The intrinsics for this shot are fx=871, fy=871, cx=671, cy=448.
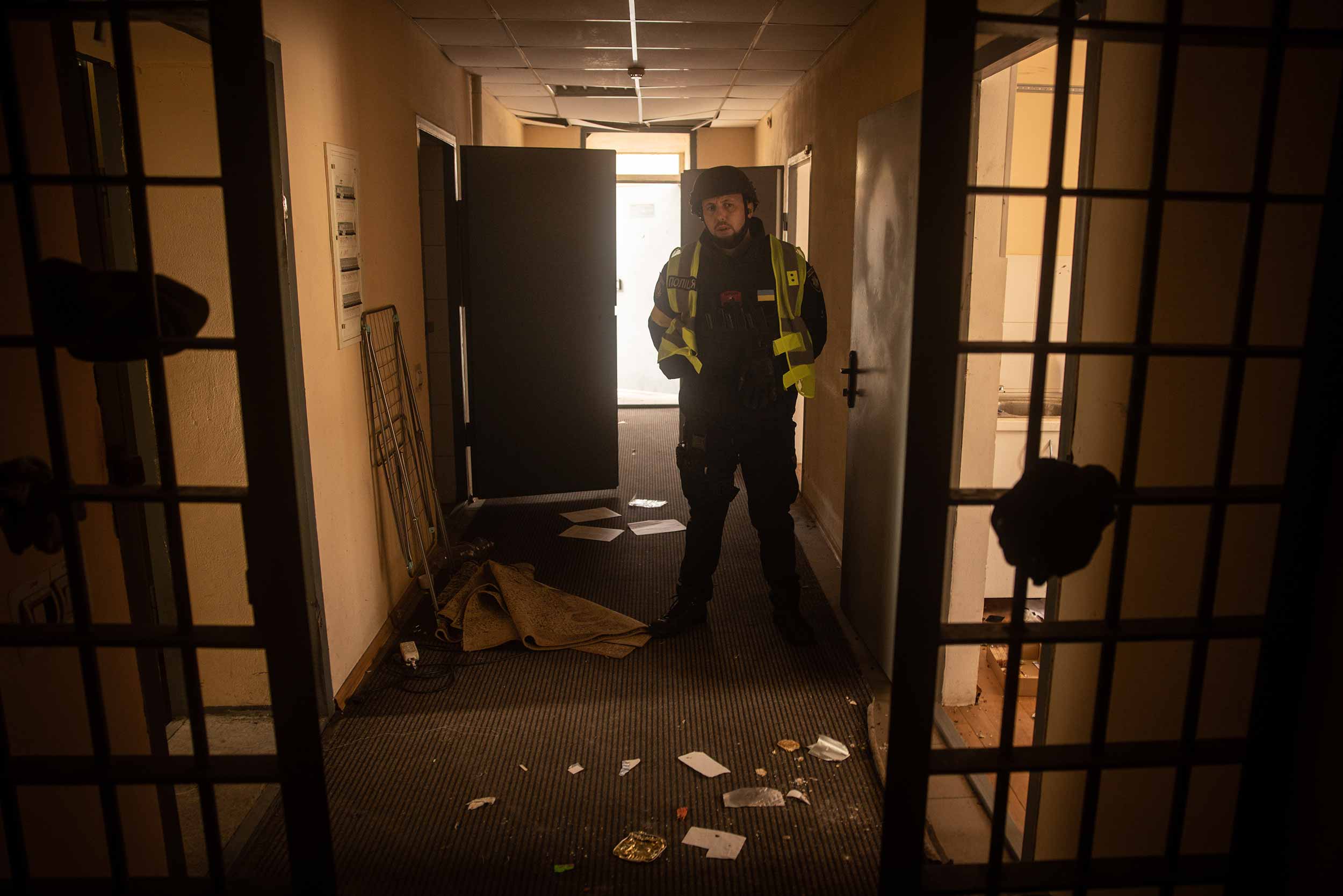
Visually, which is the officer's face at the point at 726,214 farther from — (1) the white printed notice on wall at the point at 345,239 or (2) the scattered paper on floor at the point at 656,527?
(2) the scattered paper on floor at the point at 656,527

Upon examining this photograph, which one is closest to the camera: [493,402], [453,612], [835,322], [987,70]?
[987,70]

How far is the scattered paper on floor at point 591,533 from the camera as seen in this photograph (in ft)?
14.6

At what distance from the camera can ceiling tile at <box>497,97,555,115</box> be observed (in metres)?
6.01

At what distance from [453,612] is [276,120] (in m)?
1.86

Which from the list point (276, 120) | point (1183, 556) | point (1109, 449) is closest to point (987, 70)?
point (1109, 449)

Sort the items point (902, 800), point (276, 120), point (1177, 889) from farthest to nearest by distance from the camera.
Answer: point (276, 120) → point (1177, 889) → point (902, 800)

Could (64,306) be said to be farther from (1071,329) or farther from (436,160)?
(436,160)

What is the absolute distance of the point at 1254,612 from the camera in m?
1.42

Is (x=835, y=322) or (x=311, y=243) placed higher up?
(x=311, y=243)

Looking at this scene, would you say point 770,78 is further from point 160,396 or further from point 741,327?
point 160,396

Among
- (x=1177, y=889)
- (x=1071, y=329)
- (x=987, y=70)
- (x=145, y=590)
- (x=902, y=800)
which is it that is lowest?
(x=1177, y=889)

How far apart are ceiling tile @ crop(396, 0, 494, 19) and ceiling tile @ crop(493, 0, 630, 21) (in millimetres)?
65

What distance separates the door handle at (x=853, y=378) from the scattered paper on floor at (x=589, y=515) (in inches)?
77.3

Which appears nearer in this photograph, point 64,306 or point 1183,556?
point 64,306
